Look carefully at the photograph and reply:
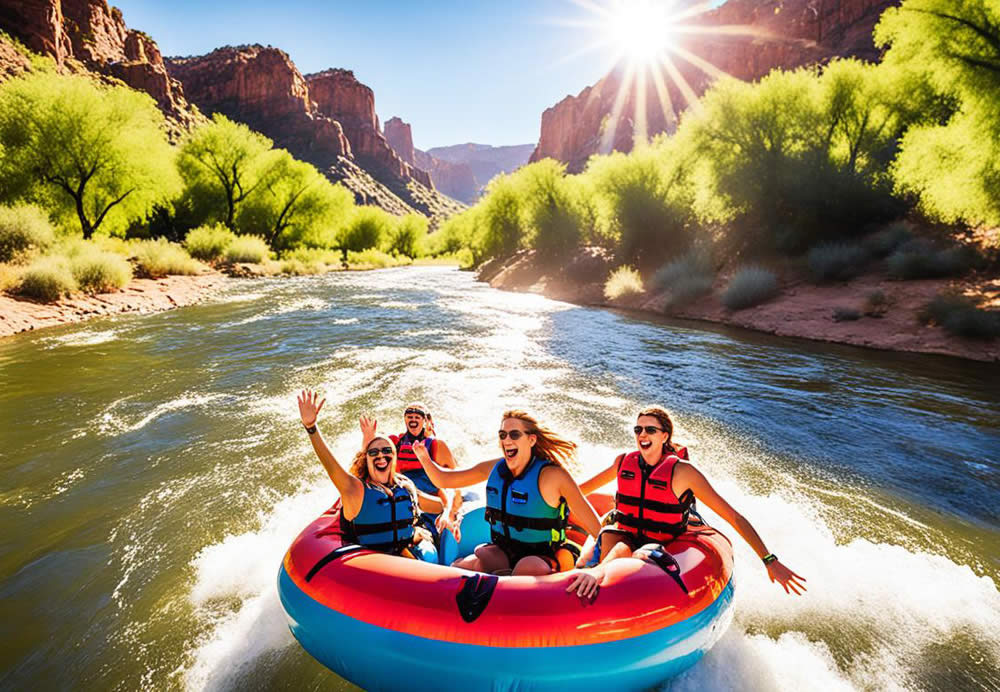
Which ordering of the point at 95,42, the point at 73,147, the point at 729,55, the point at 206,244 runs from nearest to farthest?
the point at 73,147 < the point at 206,244 < the point at 95,42 < the point at 729,55

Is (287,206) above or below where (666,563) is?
above

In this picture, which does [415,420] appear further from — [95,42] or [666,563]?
[95,42]

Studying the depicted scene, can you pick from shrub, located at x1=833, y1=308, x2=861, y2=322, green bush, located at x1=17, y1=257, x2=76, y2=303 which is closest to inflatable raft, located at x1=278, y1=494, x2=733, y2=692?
shrub, located at x1=833, y1=308, x2=861, y2=322

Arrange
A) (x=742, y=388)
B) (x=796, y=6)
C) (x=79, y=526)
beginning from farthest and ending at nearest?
1. (x=796, y=6)
2. (x=742, y=388)
3. (x=79, y=526)

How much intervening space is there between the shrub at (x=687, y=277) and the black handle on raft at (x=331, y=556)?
1667cm

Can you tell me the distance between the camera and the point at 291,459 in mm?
5855

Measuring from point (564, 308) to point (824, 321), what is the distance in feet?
30.5

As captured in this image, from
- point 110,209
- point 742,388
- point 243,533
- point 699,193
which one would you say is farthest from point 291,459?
point 110,209

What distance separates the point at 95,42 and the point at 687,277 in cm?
9486

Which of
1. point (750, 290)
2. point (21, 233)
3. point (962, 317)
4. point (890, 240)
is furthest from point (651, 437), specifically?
point (21, 233)

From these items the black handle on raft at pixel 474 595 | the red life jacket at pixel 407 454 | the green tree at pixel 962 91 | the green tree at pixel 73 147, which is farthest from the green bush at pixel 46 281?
the green tree at pixel 962 91

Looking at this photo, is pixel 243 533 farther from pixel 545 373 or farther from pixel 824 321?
pixel 824 321

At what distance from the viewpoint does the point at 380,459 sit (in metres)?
3.00

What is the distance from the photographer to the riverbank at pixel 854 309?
10547 mm
